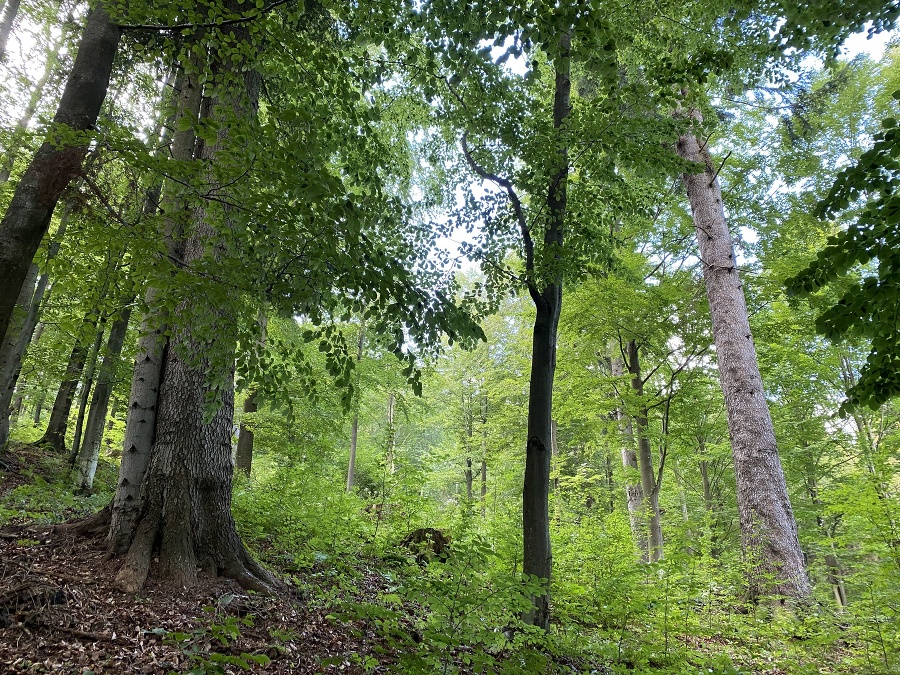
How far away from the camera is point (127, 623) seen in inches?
116

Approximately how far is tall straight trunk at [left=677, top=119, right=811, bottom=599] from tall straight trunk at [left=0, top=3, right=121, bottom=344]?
5.95 m

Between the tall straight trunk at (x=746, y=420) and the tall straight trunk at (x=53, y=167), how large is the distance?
19.5ft

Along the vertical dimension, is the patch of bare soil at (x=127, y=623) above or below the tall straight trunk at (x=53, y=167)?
below

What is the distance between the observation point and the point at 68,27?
4676 mm

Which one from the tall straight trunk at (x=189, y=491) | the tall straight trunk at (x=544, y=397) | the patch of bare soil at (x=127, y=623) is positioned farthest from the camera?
the tall straight trunk at (x=544, y=397)

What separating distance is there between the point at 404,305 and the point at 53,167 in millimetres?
2200

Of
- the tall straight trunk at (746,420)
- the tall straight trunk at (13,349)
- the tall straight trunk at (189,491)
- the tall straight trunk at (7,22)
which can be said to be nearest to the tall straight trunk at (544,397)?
the tall straight trunk at (746,420)

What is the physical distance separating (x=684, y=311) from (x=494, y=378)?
8.64m

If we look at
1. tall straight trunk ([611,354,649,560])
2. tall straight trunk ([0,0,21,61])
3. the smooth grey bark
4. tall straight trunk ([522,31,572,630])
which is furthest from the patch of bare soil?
tall straight trunk ([0,0,21,61])

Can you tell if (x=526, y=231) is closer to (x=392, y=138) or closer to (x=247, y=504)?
(x=392, y=138)

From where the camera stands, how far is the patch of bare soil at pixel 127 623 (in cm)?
253

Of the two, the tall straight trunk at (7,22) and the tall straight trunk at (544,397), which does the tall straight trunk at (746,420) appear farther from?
the tall straight trunk at (7,22)

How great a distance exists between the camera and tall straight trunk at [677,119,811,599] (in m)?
5.57

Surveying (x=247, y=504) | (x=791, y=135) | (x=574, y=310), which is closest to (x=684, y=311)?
(x=574, y=310)
